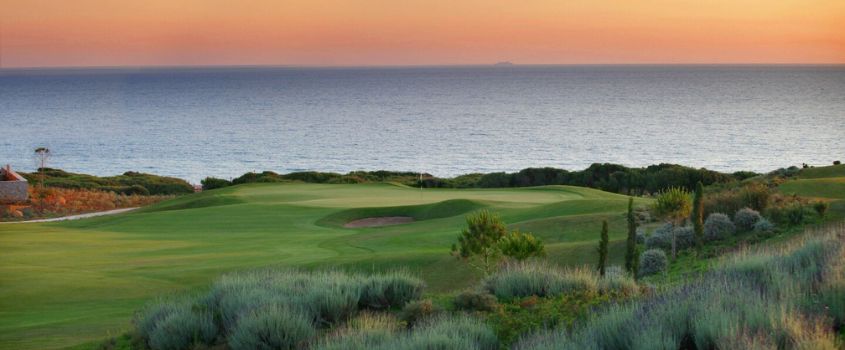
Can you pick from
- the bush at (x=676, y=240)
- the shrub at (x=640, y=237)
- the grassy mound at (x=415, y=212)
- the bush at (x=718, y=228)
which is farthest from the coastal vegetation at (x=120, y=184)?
the bush at (x=718, y=228)

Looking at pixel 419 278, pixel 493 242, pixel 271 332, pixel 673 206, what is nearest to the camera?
pixel 271 332

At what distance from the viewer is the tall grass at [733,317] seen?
6.76m

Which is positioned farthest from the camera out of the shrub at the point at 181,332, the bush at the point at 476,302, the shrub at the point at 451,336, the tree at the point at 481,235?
the tree at the point at 481,235

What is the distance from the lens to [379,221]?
115ft

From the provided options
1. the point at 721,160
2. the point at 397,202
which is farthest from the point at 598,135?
the point at 397,202

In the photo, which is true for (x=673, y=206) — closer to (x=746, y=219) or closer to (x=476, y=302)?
(x=746, y=219)

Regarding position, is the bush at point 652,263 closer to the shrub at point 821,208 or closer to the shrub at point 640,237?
the shrub at point 640,237

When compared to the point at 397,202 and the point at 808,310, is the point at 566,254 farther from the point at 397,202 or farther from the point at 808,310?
the point at 397,202

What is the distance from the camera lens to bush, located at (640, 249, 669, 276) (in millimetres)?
18438

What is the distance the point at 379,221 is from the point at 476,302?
24.1 m

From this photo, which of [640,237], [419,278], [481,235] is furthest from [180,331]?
[640,237]

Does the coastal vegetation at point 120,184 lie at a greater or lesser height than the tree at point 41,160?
lesser

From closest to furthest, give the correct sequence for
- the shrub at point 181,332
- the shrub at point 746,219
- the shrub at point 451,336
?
1. the shrub at point 451,336
2. the shrub at point 181,332
3. the shrub at point 746,219

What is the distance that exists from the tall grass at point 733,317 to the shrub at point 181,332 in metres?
4.14
